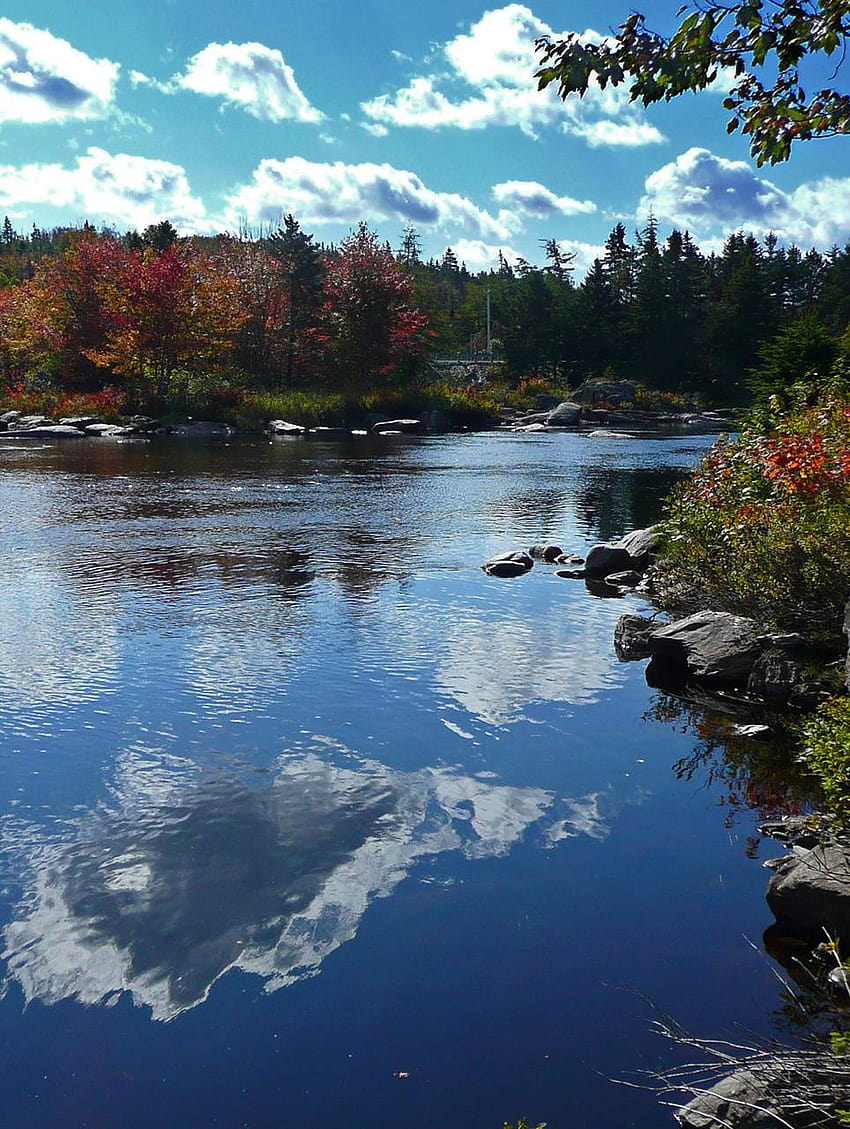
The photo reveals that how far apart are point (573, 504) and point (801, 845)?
710 inches

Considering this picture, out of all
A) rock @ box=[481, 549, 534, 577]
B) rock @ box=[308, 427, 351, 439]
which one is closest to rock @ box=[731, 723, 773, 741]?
rock @ box=[481, 549, 534, 577]

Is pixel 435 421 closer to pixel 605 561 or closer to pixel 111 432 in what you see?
pixel 111 432

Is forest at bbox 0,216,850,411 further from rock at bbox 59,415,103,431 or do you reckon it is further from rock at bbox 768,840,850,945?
rock at bbox 768,840,850,945

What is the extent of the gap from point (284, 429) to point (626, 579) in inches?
1226

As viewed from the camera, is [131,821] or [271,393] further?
[271,393]

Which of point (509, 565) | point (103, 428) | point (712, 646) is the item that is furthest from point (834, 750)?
point (103, 428)

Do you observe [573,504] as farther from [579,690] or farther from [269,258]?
[269,258]

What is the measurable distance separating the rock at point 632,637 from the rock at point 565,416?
140 ft

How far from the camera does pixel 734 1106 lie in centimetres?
381

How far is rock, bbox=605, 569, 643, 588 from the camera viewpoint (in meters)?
15.4

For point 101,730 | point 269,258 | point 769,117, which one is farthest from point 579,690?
point 269,258

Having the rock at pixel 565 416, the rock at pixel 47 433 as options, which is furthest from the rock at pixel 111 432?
the rock at pixel 565 416

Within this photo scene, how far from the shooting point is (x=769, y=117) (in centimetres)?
561

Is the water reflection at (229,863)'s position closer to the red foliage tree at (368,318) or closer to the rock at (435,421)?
the rock at (435,421)
